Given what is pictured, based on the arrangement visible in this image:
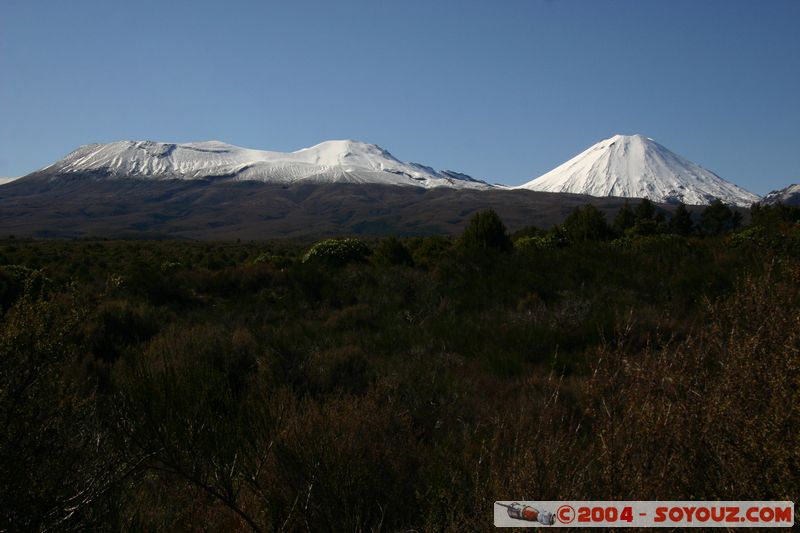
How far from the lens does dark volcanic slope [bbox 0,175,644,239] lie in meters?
136

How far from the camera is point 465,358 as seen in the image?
6742 mm

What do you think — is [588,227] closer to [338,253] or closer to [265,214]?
[338,253]

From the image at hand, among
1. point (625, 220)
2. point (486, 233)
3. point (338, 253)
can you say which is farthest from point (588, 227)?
point (338, 253)

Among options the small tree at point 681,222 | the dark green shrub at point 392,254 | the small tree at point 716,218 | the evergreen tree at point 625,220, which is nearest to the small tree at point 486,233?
the dark green shrub at point 392,254

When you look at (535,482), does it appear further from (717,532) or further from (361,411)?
(361,411)

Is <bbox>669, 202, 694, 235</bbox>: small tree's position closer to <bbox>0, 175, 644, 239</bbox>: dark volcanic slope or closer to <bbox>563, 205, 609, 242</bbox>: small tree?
<bbox>563, 205, 609, 242</bbox>: small tree

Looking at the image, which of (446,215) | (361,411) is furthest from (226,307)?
(446,215)

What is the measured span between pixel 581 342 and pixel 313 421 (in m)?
4.70

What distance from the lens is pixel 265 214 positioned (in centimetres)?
17212

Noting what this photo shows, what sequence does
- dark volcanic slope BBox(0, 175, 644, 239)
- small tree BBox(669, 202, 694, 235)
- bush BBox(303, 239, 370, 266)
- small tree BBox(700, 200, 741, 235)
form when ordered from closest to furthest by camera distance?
bush BBox(303, 239, 370, 266)
small tree BBox(669, 202, 694, 235)
small tree BBox(700, 200, 741, 235)
dark volcanic slope BBox(0, 175, 644, 239)

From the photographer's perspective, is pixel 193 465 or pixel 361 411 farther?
pixel 361 411

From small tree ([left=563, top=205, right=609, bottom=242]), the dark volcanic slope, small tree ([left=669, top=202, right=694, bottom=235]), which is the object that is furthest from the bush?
the dark volcanic slope

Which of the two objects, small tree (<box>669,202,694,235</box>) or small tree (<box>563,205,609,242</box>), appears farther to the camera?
small tree (<box>669,202,694,235</box>)

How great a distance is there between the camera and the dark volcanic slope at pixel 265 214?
13638 centimetres
